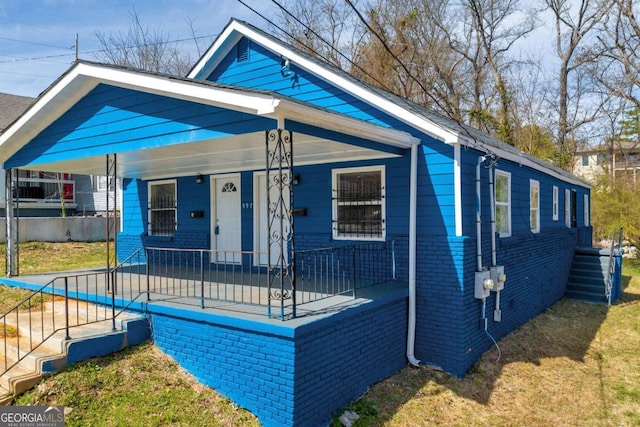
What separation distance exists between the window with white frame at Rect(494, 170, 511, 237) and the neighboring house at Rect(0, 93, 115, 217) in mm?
17495

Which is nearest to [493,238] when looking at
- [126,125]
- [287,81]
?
[287,81]

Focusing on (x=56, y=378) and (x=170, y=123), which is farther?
(x=170, y=123)

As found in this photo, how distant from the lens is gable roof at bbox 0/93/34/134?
19.4 m

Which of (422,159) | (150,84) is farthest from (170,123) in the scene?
(422,159)

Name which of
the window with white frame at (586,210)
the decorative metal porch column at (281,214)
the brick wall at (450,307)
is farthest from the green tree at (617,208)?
the decorative metal porch column at (281,214)

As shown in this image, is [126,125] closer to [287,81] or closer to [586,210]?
[287,81]

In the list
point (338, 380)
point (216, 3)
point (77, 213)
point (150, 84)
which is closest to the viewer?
point (338, 380)

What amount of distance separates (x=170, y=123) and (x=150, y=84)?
522 mm

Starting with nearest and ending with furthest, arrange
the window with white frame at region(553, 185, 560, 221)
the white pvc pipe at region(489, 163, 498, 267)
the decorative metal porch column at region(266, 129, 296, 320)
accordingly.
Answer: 1. the decorative metal porch column at region(266, 129, 296, 320)
2. the white pvc pipe at region(489, 163, 498, 267)
3. the window with white frame at region(553, 185, 560, 221)

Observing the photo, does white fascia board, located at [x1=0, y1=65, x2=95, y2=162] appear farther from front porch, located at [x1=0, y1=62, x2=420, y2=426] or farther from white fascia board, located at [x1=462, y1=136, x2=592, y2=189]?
white fascia board, located at [x1=462, y1=136, x2=592, y2=189]

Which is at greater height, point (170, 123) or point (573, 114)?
point (573, 114)

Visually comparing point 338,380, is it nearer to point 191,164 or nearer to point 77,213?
point 191,164

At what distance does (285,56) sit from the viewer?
8422 mm

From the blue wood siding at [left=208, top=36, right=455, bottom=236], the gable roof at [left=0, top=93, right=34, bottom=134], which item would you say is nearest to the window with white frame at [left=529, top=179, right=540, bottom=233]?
the blue wood siding at [left=208, top=36, right=455, bottom=236]
